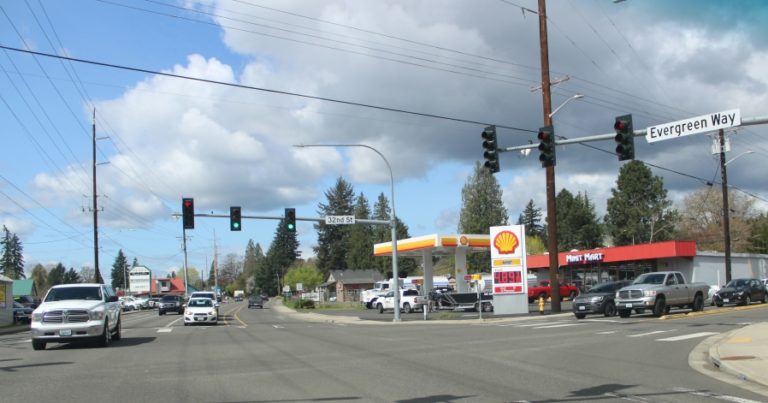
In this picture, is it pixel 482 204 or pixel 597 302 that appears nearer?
pixel 597 302

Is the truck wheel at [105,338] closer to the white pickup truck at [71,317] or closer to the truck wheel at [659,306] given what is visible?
the white pickup truck at [71,317]

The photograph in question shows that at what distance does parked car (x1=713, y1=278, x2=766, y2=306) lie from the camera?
3612cm

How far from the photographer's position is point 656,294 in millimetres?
28109

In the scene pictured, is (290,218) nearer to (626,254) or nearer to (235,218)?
(235,218)

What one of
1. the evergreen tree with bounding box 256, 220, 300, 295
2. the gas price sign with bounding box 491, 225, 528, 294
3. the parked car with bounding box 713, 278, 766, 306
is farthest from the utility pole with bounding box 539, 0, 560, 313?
the evergreen tree with bounding box 256, 220, 300, 295

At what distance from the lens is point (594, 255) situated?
5888 cm

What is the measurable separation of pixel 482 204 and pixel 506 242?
59.7m

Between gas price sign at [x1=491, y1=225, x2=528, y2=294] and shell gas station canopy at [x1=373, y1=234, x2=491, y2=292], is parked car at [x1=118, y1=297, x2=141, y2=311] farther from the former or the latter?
gas price sign at [x1=491, y1=225, x2=528, y2=294]

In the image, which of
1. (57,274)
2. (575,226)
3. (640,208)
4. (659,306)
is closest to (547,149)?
(659,306)

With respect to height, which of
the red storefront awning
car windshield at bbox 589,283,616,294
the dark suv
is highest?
the red storefront awning

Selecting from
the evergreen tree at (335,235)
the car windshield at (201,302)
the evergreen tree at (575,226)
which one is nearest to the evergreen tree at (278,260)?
the evergreen tree at (335,235)

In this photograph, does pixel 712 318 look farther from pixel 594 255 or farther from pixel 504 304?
pixel 594 255

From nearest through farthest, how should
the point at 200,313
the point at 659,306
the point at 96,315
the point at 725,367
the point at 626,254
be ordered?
the point at 725,367 → the point at 96,315 → the point at 659,306 → the point at 200,313 → the point at 626,254

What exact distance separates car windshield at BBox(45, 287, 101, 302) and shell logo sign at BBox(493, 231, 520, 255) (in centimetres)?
2104
